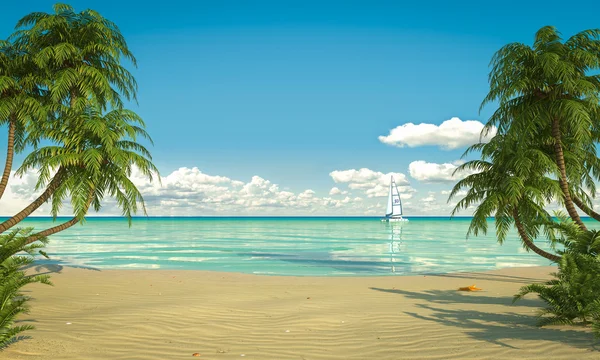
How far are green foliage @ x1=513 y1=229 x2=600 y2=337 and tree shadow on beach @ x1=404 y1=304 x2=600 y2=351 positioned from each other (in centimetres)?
33

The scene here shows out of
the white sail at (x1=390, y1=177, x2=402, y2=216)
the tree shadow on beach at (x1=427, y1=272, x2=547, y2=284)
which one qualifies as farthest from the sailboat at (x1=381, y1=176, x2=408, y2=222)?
the tree shadow on beach at (x1=427, y1=272, x2=547, y2=284)

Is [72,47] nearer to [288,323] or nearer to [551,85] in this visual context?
[288,323]

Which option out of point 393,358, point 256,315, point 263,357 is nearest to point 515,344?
point 393,358

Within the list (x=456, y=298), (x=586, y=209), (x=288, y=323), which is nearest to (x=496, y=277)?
(x=586, y=209)

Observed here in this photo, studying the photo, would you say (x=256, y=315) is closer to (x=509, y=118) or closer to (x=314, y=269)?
(x=509, y=118)

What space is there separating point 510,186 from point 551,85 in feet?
11.1

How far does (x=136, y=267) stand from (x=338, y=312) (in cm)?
1577

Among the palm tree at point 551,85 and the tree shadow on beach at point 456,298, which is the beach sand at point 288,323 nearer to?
the tree shadow on beach at point 456,298

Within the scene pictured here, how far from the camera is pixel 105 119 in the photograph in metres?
14.1

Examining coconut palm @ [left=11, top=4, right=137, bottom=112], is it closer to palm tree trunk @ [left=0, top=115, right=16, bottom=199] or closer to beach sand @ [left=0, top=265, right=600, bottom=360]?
palm tree trunk @ [left=0, top=115, right=16, bottom=199]

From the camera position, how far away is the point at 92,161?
43.7 ft

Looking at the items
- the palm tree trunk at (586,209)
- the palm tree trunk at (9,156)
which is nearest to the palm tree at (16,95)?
the palm tree trunk at (9,156)

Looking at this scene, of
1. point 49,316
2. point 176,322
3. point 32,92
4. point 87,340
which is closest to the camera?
point 87,340

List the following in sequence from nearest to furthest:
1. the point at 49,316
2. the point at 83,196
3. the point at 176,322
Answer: the point at 176,322 → the point at 49,316 → the point at 83,196
